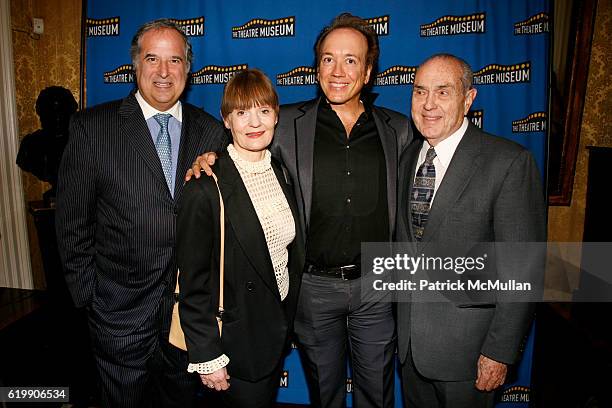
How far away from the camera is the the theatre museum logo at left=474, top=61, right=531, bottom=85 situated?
267cm

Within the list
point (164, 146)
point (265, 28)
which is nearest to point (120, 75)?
point (265, 28)

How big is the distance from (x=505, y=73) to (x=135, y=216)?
2357mm

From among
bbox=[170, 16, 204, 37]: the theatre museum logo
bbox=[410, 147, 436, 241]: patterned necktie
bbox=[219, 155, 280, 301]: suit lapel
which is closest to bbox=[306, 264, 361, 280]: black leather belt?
bbox=[410, 147, 436, 241]: patterned necktie

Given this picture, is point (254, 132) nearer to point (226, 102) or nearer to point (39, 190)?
point (226, 102)

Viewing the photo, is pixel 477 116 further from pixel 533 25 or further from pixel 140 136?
pixel 140 136

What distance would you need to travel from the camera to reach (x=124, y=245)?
1778mm

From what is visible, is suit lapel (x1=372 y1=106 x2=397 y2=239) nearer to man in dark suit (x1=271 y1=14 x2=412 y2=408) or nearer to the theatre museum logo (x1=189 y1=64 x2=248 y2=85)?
man in dark suit (x1=271 y1=14 x2=412 y2=408)

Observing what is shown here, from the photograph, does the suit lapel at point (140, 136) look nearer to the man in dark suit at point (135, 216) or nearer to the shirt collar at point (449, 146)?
the man in dark suit at point (135, 216)

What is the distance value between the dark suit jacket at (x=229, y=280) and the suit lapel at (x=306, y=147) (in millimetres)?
439

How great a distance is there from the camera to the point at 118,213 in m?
1.76

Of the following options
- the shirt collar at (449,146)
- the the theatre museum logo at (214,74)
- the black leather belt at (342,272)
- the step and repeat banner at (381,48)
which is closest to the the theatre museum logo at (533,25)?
the step and repeat banner at (381,48)

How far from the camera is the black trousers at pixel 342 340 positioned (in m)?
1.94

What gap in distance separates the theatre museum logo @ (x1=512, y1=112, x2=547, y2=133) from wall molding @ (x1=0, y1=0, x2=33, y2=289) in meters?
3.82

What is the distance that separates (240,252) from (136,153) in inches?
25.9
